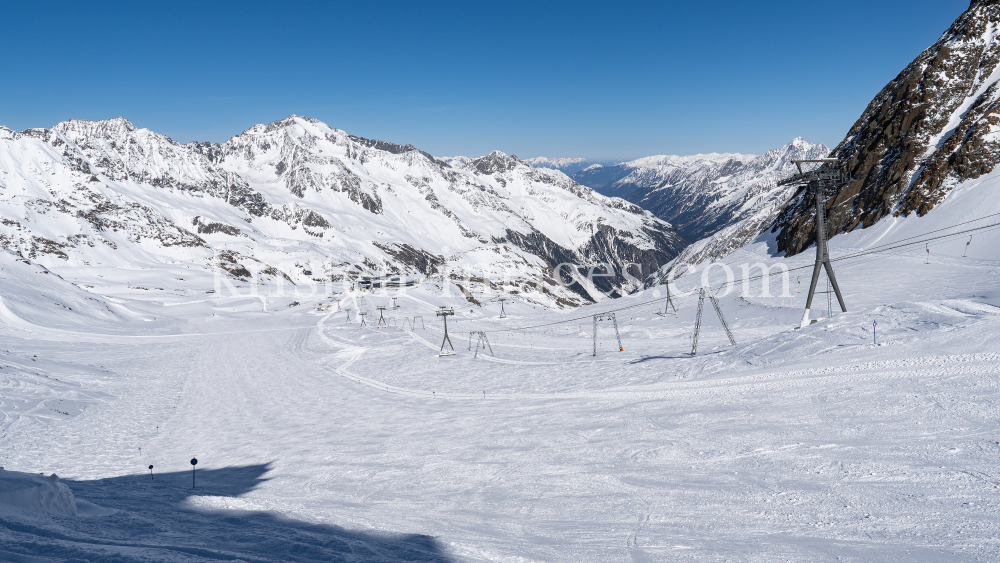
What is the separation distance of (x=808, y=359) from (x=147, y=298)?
401 ft

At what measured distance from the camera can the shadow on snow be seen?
7434mm

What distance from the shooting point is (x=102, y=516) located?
400 inches

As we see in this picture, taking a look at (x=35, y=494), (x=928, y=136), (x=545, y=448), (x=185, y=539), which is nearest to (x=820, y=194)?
(x=545, y=448)

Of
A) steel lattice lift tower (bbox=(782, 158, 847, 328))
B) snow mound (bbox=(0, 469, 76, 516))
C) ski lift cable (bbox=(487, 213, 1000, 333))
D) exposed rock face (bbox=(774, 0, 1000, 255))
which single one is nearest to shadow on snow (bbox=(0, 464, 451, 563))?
snow mound (bbox=(0, 469, 76, 516))

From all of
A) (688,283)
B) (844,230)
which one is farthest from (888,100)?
(688,283)

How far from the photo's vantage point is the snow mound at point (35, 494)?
9.27 meters

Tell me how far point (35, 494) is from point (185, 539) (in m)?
3.35

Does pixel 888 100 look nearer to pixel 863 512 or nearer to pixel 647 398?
pixel 647 398

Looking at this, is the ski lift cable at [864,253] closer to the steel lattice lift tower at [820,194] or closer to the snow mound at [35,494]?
the steel lattice lift tower at [820,194]

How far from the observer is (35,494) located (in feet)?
31.3

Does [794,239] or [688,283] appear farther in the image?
[794,239]

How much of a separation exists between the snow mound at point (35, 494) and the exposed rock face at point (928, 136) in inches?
3350

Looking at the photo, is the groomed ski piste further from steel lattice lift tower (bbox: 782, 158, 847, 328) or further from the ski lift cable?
the ski lift cable

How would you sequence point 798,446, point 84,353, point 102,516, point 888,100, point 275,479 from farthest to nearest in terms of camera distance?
point 888,100 < point 84,353 < point 275,479 < point 798,446 < point 102,516
